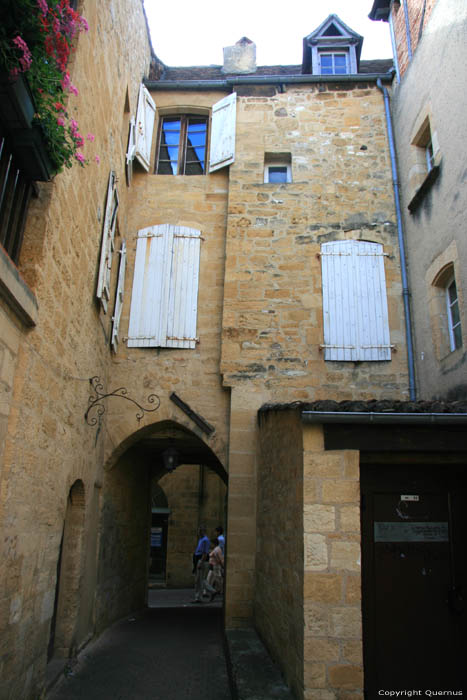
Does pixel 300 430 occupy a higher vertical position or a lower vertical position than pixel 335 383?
lower

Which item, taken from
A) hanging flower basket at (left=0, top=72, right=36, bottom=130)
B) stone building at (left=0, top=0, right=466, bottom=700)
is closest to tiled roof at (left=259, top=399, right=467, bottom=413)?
stone building at (left=0, top=0, right=466, bottom=700)

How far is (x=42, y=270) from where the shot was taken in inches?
163

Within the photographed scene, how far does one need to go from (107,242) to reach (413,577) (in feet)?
15.7

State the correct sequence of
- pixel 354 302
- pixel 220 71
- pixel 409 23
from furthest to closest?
pixel 220 71, pixel 409 23, pixel 354 302

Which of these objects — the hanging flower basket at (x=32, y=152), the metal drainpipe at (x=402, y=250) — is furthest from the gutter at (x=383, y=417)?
the metal drainpipe at (x=402, y=250)

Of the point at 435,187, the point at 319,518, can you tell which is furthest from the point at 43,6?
the point at 435,187

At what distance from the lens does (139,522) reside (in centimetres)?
952

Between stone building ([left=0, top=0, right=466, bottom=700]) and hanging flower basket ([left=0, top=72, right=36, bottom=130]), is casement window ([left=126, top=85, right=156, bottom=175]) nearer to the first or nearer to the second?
stone building ([left=0, top=0, right=466, bottom=700])

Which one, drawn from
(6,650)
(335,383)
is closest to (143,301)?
(335,383)

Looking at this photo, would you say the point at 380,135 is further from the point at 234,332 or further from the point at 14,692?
the point at 14,692

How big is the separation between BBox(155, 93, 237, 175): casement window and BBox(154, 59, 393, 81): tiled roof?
1.39 m

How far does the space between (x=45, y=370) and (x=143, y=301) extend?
12.2ft

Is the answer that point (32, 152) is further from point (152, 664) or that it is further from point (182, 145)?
point (182, 145)

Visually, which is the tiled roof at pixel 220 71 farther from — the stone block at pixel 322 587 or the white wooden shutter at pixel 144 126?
the stone block at pixel 322 587
